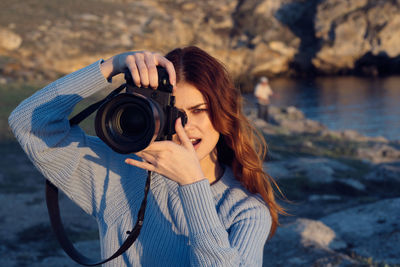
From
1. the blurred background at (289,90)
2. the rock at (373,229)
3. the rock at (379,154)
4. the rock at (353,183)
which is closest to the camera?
the rock at (373,229)

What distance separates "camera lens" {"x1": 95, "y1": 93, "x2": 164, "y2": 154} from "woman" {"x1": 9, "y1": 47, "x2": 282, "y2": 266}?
2.3 inches

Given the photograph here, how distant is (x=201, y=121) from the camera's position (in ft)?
5.80

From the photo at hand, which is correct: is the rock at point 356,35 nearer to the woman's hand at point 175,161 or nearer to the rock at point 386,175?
the rock at point 386,175

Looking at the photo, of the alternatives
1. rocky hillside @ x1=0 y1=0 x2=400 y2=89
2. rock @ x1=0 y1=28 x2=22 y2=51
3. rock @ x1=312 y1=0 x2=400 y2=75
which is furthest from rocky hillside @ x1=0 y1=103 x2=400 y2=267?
rock @ x1=312 y1=0 x2=400 y2=75

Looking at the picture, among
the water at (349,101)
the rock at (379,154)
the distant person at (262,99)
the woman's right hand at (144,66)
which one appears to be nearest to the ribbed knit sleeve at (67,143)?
the woman's right hand at (144,66)

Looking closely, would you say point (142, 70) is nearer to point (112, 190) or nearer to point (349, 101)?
point (112, 190)

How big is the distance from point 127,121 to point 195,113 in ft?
1.26

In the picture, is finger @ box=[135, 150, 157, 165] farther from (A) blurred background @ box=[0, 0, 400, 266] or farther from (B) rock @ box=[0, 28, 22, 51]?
(B) rock @ box=[0, 28, 22, 51]

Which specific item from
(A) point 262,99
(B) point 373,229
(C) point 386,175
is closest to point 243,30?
(A) point 262,99

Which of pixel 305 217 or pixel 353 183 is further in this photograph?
pixel 353 183

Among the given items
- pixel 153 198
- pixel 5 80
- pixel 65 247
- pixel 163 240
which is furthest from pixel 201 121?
pixel 5 80

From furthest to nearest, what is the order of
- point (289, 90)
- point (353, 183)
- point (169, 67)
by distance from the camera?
point (289, 90) → point (353, 183) → point (169, 67)

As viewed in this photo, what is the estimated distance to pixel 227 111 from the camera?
178 cm

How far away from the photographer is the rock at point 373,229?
335 cm
